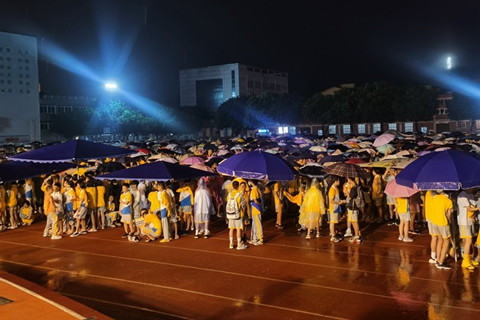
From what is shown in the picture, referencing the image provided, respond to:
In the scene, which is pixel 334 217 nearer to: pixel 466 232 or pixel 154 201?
pixel 466 232

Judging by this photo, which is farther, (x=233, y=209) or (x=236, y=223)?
(x=236, y=223)

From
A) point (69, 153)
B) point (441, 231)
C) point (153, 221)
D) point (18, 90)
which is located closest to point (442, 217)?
point (441, 231)

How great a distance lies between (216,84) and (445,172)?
99505mm

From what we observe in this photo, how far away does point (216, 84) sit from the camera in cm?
10569

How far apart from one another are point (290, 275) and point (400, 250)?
9.36 feet

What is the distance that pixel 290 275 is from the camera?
8.55 meters

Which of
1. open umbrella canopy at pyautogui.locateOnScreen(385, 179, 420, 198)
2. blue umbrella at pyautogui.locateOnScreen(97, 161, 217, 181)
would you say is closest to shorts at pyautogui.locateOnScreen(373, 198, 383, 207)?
open umbrella canopy at pyautogui.locateOnScreen(385, 179, 420, 198)

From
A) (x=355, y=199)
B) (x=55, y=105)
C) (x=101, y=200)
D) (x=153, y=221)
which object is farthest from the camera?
(x=55, y=105)

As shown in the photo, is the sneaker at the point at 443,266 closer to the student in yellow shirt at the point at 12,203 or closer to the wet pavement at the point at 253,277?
the wet pavement at the point at 253,277

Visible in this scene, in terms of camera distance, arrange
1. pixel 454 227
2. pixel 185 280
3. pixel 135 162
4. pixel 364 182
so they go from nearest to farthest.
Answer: pixel 185 280 → pixel 454 227 → pixel 364 182 → pixel 135 162

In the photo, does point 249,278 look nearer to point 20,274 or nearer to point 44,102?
point 20,274

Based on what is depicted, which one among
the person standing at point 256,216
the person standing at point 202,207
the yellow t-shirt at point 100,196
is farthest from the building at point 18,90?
the person standing at point 256,216

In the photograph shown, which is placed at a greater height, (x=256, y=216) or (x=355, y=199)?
(x=355, y=199)

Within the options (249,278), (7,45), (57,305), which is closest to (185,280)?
(249,278)
